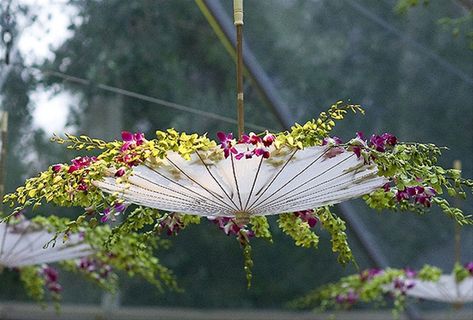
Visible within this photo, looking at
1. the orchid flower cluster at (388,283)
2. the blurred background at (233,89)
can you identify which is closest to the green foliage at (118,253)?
the blurred background at (233,89)

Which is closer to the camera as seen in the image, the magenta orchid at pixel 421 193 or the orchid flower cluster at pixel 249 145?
the orchid flower cluster at pixel 249 145

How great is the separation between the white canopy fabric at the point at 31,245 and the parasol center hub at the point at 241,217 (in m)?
1.35

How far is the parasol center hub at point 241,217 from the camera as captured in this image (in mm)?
2318

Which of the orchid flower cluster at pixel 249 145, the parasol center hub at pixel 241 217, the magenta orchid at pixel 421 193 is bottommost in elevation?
the magenta orchid at pixel 421 193

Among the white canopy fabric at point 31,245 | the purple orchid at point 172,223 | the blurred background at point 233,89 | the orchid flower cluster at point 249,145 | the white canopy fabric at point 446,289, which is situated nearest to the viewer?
the orchid flower cluster at point 249,145

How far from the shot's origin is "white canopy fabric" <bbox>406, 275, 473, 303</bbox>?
4379mm

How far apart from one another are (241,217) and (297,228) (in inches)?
17.1

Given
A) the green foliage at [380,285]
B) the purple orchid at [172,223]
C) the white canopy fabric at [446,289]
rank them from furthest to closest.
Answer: the green foliage at [380,285] < the white canopy fabric at [446,289] < the purple orchid at [172,223]

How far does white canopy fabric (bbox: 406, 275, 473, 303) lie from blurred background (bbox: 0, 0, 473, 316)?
0.64 meters

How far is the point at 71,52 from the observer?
559cm

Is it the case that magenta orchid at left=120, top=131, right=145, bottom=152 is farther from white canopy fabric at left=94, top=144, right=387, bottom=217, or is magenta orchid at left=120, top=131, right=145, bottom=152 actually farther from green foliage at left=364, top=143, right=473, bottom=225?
green foliage at left=364, top=143, right=473, bottom=225

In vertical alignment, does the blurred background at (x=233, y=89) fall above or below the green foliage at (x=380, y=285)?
above

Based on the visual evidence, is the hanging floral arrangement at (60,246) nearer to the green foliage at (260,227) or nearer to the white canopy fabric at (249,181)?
the green foliage at (260,227)

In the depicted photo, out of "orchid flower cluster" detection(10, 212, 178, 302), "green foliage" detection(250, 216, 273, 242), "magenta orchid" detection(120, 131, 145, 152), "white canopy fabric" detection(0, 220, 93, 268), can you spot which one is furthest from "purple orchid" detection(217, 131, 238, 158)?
"white canopy fabric" detection(0, 220, 93, 268)
